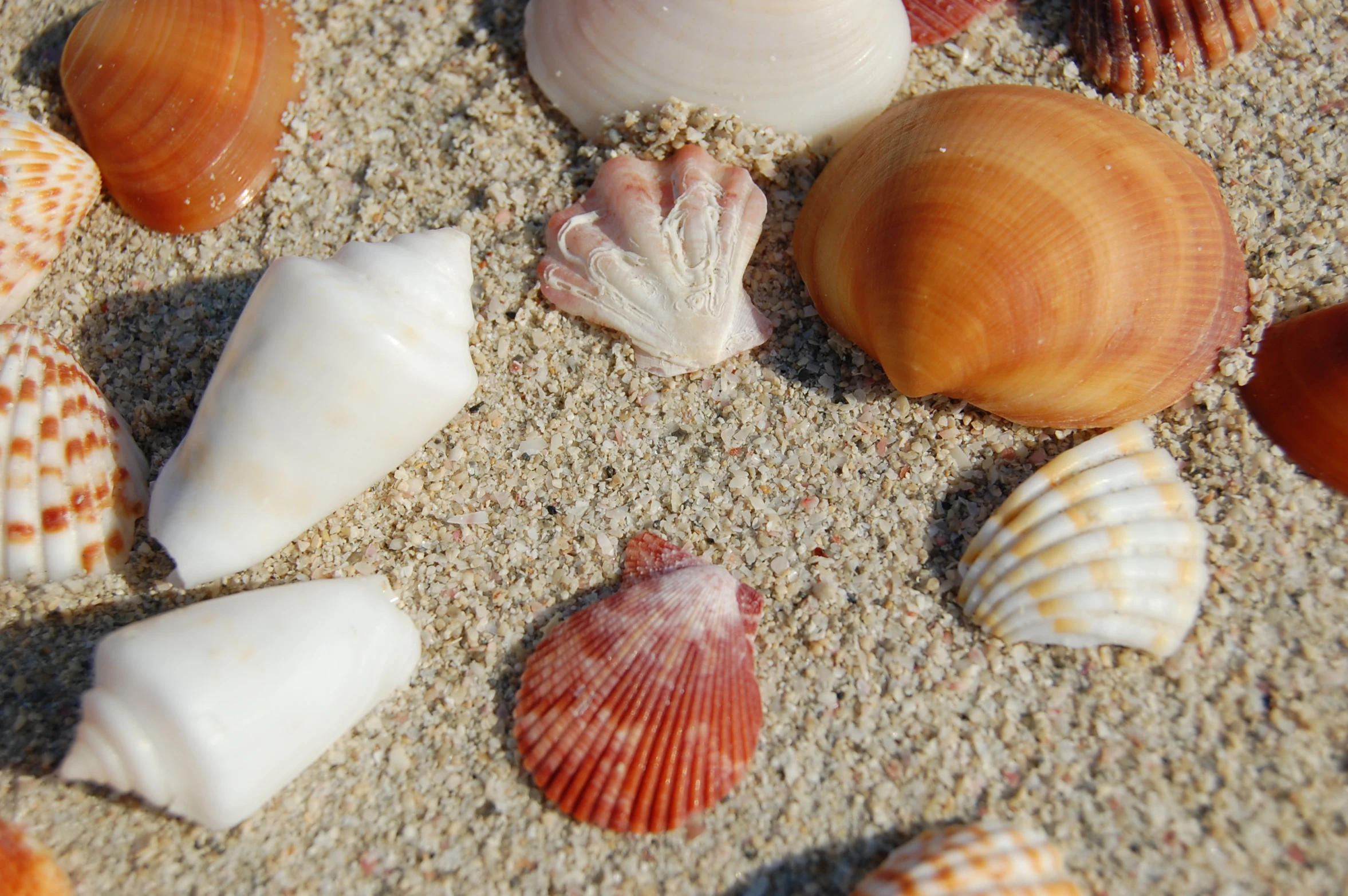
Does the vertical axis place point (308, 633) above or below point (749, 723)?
above

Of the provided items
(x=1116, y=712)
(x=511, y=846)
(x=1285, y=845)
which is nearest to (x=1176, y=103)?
(x=1116, y=712)

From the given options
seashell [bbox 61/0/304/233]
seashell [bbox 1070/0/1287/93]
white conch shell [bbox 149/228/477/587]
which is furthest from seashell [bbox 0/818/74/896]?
seashell [bbox 1070/0/1287/93]

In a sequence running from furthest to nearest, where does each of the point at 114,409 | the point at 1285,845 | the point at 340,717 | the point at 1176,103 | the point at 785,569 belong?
the point at 1176,103 < the point at 114,409 < the point at 785,569 < the point at 340,717 < the point at 1285,845

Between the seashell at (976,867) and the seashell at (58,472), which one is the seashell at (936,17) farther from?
the seashell at (58,472)

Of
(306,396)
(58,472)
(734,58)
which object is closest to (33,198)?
(58,472)

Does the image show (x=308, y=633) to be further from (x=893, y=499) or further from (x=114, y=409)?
(x=893, y=499)

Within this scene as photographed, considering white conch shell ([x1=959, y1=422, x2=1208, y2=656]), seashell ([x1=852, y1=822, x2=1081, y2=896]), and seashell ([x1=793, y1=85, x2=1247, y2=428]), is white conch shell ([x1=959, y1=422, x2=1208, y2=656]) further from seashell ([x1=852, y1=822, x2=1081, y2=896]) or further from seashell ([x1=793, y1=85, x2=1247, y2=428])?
seashell ([x1=852, y1=822, x2=1081, y2=896])
